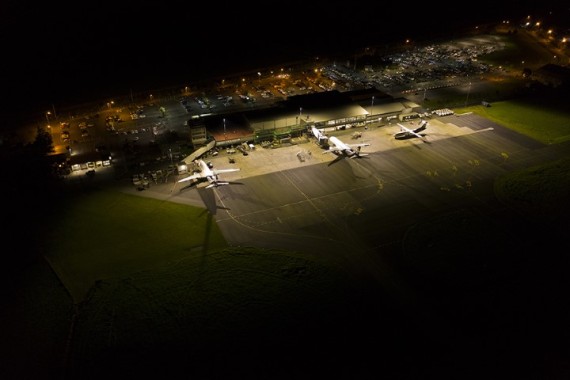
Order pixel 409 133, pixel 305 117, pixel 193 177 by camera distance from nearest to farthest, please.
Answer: pixel 193 177, pixel 409 133, pixel 305 117

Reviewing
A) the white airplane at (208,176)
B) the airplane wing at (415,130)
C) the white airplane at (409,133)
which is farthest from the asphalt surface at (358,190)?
the airplane wing at (415,130)

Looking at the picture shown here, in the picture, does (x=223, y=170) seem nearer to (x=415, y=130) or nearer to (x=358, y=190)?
(x=358, y=190)

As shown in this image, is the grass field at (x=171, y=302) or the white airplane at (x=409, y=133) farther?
the white airplane at (x=409, y=133)

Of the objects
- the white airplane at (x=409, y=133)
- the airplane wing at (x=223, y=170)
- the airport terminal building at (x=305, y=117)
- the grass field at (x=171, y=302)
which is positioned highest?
the airport terminal building at (x=305, y=117)

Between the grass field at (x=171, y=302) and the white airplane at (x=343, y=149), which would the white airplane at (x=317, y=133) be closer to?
the white airplane at (x=343, y=149)

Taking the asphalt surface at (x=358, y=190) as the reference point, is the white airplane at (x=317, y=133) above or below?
above

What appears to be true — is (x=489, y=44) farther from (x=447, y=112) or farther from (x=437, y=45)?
(x=447, y=112)

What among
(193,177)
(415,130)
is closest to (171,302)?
(193,177)

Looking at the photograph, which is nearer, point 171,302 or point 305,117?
point 171,302
